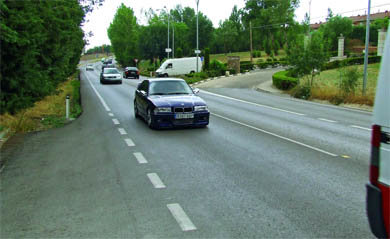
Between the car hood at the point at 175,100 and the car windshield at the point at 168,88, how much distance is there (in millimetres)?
398

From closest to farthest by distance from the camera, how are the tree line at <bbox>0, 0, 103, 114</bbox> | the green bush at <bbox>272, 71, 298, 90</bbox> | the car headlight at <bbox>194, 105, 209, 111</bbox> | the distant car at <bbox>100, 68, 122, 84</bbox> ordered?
the tree line at <bbox>0, 0, 103, 114</bbox> → the car headlight at <bbox>194, 105, 209, 111</bbox> → the green bush at <bbox>272, 71, 298, 90</bbox> → the distant car at <bbox>100, 68, 122, 84</bbox>

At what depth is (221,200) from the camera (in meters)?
5.78

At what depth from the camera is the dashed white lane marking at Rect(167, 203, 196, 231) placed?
15.7 feet

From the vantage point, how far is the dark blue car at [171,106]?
12.1 meters

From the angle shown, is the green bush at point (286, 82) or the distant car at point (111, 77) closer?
the green bush at point (286, 82)

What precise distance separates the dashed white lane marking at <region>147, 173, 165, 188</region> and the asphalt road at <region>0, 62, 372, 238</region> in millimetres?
16

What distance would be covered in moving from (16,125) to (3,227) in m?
8.43

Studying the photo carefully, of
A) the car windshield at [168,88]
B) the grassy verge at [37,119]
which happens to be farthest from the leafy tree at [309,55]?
the car windshield at [168,88]

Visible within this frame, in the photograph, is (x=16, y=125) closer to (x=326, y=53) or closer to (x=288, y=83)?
(x=326, y=53)

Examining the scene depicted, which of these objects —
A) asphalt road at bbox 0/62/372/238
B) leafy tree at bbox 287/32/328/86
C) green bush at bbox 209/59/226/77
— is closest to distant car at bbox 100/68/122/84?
green bush at bbox 209/59/226/77

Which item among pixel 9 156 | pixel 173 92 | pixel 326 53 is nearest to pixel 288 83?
pixel 326 53

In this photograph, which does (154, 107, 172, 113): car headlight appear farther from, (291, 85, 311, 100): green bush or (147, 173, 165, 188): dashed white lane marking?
(291, 85, 311, 100): green bush

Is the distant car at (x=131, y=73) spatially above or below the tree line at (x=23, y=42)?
below

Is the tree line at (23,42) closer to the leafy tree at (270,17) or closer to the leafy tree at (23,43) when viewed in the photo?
the leafy tree at (23,43)
